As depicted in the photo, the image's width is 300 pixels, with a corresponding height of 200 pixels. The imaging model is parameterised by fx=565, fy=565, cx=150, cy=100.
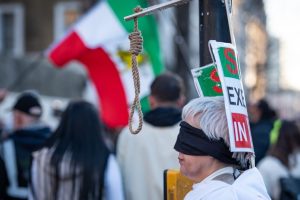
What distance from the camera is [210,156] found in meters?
2.24

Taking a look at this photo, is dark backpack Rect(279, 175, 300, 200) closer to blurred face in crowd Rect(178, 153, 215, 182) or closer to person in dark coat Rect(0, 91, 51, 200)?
person in dark coat Rect(0, 91, 51, 200)

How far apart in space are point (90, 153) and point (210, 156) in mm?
1545

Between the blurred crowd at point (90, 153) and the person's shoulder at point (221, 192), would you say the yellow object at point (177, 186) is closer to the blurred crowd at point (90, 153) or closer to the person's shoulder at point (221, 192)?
the person's shoulder at point (221, 192)

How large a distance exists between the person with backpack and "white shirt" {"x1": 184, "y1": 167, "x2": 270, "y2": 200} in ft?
9.22

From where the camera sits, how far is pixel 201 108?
89.5 inches

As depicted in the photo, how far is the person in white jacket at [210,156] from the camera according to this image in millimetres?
2178

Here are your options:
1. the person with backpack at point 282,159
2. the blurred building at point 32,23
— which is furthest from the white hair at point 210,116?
the blurred building at point 32,23

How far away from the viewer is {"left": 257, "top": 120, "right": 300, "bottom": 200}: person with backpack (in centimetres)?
500

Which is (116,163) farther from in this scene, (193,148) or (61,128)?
(193,148)

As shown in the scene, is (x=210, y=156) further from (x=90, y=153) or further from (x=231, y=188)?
(x=90, y=153)

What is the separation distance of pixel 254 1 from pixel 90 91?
345 inches

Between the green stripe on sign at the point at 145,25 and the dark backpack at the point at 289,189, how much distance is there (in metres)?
2.29

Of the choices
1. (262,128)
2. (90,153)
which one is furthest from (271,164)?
(90,153)

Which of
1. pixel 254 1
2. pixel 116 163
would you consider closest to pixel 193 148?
pixel 116 163
